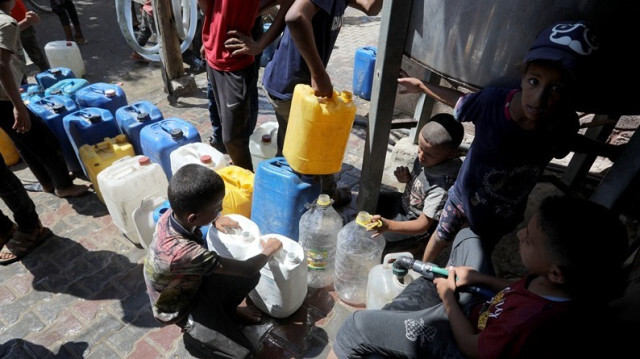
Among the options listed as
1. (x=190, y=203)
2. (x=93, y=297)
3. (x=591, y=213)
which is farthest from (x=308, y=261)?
(x=591, y=213)

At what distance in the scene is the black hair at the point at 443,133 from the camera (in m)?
2.54

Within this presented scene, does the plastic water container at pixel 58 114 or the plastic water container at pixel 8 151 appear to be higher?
the plastic water container at pixel 58 114

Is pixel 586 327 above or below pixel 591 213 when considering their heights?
below

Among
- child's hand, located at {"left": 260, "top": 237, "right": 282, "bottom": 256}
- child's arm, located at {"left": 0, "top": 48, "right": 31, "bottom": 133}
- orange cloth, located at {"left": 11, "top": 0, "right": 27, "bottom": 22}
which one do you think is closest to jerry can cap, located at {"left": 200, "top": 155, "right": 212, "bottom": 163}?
child's hand, located at {"left": 260, "top": 237, "right": 282, "bottom": 256}

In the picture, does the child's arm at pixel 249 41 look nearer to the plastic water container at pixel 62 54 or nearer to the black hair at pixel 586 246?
the black hair at pixel 586 246

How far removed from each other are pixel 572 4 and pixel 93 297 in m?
3.53

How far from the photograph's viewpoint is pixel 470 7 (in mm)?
1807

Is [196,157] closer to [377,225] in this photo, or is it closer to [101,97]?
[101,97]

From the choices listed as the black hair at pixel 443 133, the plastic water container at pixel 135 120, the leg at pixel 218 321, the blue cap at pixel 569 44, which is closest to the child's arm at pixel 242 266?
the leg at pixel 218 321

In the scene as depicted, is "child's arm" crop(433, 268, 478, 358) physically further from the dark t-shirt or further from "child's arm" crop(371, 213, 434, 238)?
the dark t-shirt

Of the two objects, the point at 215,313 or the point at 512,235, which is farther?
the point at 512,235

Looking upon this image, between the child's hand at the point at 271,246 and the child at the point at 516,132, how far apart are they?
112 cm

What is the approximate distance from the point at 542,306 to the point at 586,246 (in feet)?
0.91

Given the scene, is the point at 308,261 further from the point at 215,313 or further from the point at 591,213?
the point at 591,213
